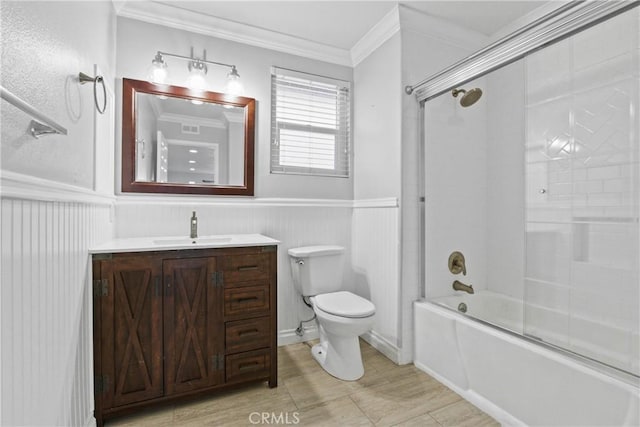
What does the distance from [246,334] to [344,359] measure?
0.64m

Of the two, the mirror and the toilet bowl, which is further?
the mirror

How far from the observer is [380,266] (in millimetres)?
2338

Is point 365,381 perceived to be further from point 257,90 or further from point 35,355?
point 257,90

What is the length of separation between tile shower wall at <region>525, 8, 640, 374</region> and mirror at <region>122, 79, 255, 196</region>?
2077mm

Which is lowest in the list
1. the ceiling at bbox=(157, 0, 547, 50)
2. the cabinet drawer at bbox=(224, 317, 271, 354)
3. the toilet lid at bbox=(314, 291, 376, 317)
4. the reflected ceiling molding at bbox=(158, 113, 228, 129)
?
the cabinet drawer at bbox=(224, 317, 271, 354)

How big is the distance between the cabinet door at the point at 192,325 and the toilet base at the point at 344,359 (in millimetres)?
683

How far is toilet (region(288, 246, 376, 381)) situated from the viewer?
1.87 metres

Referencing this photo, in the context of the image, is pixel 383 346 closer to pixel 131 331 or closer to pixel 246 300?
pixel 246 300

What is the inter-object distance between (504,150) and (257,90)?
1.96 m

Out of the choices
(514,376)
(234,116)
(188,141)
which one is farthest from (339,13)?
(514,376)

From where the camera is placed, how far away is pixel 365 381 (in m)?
1.91

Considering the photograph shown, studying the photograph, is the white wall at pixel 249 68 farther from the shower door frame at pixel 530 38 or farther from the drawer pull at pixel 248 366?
the drawer pull at pixel 248 366

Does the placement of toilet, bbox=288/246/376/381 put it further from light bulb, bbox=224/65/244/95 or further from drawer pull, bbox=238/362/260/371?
light bulb, bbox=224/65/244/95

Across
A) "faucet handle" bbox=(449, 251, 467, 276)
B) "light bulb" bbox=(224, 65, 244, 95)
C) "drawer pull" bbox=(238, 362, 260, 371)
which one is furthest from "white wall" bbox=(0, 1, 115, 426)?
"faucet handle" bbox=(449, 251, 467, 276)
